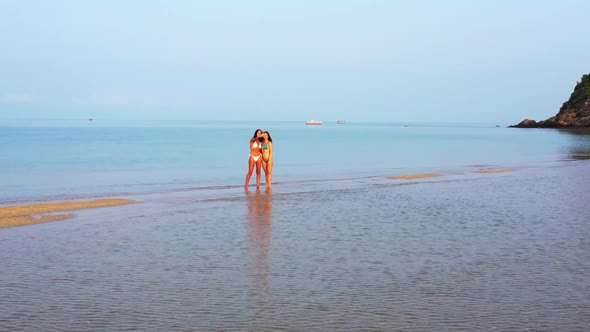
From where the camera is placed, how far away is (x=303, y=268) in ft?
34.8

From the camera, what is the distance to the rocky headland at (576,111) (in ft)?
472

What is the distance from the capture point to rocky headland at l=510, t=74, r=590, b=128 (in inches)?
5664

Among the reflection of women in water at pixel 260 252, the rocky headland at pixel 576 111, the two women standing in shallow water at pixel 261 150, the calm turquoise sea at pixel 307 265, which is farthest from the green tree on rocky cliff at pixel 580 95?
the reflection of women in water at pixel 260 252

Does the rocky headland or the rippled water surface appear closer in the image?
the rippled water surface

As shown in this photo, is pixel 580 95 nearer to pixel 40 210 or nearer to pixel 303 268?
pixel 40 210

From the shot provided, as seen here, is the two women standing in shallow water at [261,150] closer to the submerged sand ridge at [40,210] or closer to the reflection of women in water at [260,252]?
the reflection of women in water at [260,252]

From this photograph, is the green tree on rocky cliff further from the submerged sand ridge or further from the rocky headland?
the submerged sand ridge

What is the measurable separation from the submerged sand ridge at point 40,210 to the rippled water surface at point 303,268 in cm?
83

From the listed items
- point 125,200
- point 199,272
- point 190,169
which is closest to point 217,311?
point 199,272

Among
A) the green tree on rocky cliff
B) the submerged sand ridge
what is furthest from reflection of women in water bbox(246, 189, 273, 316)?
the green tree on rocky cliff

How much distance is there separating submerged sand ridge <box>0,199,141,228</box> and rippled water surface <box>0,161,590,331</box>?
0.83m

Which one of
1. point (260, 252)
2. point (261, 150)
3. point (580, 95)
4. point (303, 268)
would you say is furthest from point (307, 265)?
point (580, 95)

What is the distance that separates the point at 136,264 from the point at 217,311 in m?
3.34

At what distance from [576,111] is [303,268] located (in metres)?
157
